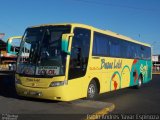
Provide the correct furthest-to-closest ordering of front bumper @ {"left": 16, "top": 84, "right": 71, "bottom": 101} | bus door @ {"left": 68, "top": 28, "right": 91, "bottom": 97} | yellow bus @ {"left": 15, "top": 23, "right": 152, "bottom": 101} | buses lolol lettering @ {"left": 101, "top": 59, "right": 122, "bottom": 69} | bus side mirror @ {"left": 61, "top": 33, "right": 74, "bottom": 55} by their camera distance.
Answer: buses lolol lettering @ {"left": 101, "top": 59, "right": 122, "bottom": 69}
bus door @ {"left": 68, "top": 28, "right": 91, "bottom": 97}
yellow bus @ {"left": 15, "top": 23, "right": 152, "bottom": 101}
front bumper @ {"left": 16, "top": 84, "right": 71, "bottom": 101}
bus side mirror @ {"left": 61, "top": 33, "right": 74, "bottom": 55}

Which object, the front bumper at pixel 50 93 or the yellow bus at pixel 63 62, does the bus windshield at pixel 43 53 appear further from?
the front bumper at pixel 50 93

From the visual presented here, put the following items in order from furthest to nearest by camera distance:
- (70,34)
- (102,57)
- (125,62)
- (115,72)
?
(125,62) < (115,72) < (102,57) < (70,34)

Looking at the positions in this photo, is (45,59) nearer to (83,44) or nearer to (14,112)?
(83,44)

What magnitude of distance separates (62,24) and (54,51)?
118 centimetres

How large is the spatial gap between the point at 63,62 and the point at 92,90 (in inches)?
98.4

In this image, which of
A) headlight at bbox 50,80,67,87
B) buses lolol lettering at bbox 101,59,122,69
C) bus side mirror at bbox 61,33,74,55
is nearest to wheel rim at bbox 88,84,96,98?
buses lolol lettering at bbox 101,59,122,69

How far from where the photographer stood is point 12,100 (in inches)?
516

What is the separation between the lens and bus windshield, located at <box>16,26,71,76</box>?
12266 mm

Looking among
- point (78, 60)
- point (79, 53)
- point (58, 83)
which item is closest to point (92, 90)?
point (78, 60)

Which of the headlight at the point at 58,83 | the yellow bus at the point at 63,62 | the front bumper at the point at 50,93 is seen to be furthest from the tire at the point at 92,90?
the headlight at the point at 58,83

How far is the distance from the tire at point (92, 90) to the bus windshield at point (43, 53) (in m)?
2.12

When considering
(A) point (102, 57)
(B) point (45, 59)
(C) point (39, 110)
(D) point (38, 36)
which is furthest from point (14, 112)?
(A) point (102, 57)

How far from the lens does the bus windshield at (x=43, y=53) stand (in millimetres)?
12266

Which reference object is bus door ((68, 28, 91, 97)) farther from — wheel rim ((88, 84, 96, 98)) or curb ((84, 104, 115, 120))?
curb ((84, 104, 115, 120))
